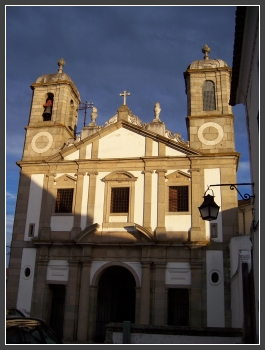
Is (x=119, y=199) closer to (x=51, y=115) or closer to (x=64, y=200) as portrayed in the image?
(x=64, y=200)

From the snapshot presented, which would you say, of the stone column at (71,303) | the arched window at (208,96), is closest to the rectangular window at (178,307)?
the stone column at (71,303)

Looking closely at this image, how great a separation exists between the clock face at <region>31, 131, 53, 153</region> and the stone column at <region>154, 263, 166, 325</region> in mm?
8283

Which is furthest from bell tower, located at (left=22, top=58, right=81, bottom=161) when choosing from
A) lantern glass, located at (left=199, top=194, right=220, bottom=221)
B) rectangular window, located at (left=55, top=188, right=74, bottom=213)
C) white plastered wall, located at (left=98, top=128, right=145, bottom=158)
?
lantern glass, located at (left=199, top=194, right=220, bottom=221)

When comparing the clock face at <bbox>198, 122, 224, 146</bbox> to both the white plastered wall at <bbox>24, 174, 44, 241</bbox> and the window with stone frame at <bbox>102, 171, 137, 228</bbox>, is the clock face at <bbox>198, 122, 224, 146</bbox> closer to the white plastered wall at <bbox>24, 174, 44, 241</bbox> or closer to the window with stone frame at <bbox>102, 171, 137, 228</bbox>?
the window with stone frame at <bbox>102, 171, 137, 228</bbox>

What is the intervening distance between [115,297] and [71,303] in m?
3.18

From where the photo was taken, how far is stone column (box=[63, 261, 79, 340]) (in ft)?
52.4

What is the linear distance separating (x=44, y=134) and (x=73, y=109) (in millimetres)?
2688

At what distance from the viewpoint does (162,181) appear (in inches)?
689

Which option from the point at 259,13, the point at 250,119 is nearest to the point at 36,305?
the point at 250,119

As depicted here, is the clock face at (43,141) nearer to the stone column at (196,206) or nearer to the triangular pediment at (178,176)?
the triangular pediment at (178,176)

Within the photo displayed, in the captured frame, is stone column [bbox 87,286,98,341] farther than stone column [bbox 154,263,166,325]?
Yes

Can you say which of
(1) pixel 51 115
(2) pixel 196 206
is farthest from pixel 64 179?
(2) pixel 196 206

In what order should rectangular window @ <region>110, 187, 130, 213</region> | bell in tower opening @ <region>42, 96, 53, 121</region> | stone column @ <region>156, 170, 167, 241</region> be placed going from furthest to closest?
bell in tower opening @ <region>42, 96, 53, 121</region>
rectangular window @ <region>110, 187, 130, 213</region>
stone column @ <region>156, 170, 167, 241</region>

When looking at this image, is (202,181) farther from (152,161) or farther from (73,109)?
(73,109)
